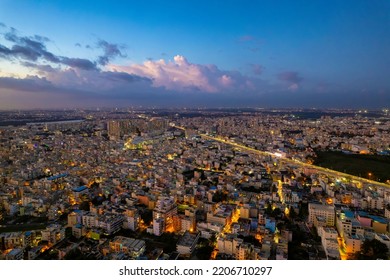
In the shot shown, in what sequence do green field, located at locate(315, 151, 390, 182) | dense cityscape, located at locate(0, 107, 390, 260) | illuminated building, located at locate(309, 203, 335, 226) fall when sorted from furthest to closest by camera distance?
1. green field, located at locate(315, 151, 390, 182)
2. illuminated building, located at locate(309, 203, 335, 226)
3. dense cityscape, located at locate(0, 107, 390, 260)

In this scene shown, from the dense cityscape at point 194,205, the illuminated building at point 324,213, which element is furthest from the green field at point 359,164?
the illuminated building at point 324,213

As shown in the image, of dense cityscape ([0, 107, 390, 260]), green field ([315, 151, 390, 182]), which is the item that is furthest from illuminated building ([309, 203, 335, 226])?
green field ([315, 151, 390, 182])

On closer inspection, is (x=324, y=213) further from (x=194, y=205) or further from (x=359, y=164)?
(x=359, y=164)

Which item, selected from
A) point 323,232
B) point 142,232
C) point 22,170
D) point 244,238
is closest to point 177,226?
point 142,232

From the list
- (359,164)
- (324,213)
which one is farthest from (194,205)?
(359,164)

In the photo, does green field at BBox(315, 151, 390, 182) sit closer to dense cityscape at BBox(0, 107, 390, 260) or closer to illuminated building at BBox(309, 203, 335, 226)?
dense cityscape at BBox(0, 107, 390, 260)
